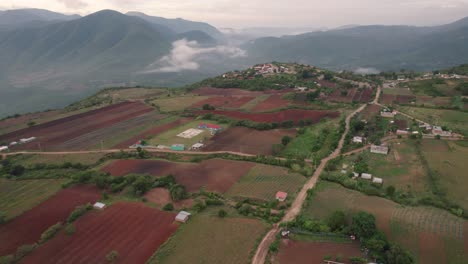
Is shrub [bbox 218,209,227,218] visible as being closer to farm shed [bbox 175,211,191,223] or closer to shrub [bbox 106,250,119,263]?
farm shed [bbox 175,211,191,223]

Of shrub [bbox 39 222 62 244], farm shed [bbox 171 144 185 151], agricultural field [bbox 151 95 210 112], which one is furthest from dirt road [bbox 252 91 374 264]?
agricultural field [bbox 151 95 210 112]

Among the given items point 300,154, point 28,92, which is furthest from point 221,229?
point 28,92

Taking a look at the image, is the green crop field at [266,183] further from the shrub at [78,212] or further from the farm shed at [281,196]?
the shrub at [78,212]

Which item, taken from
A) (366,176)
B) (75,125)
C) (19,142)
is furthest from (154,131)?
(366,176)

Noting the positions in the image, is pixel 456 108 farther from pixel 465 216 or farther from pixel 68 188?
pixel 68 188

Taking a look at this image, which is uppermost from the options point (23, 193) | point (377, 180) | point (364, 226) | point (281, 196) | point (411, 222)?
point (364, 226)

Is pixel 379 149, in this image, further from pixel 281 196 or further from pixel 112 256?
pixel 112 256
